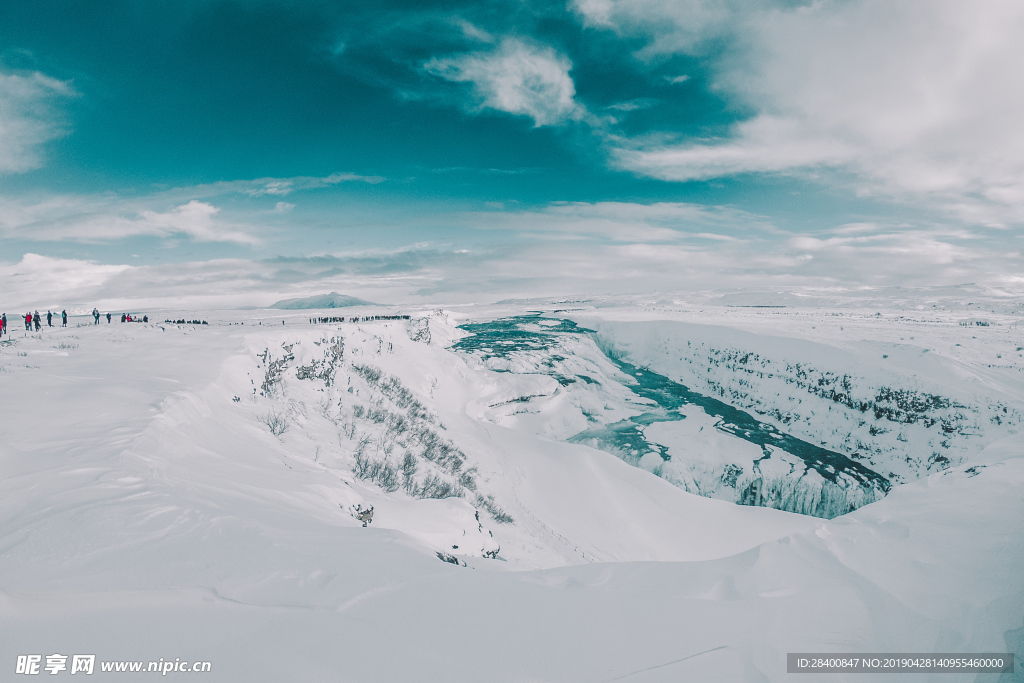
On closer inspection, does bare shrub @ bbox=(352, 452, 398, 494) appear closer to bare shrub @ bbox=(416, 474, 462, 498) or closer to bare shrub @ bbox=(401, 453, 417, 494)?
bare shrub @ bbox=(401, 453, 417, 494)

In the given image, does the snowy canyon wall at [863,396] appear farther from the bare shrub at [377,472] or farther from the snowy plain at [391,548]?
the bare shrub at [377,472]

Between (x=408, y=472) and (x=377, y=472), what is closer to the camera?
(x=377, y=472)

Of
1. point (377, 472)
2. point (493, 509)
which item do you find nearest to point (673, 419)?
point (493, 509)

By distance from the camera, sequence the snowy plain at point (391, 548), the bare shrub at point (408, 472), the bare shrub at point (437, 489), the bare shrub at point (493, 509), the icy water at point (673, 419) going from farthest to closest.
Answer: the icy water at point (673, 419) → the bare shrub at point (493, 509) → the bare shrub at point (437, 489) → the bare shrub at point (408, 472) → the snowy plain at point (391, 548)

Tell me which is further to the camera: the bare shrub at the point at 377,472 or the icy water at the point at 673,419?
the icy water at the point at 673,419

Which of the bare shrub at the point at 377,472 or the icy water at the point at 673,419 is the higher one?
the bare shrub at the point at 377,472

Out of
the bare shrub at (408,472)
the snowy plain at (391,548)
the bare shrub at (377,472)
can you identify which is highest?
the snowy plain at (391,548)

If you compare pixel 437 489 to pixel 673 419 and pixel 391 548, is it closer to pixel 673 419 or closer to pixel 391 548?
pixel 391 548

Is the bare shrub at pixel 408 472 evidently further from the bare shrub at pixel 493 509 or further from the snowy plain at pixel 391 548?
the bare shrub at pixel 493 509

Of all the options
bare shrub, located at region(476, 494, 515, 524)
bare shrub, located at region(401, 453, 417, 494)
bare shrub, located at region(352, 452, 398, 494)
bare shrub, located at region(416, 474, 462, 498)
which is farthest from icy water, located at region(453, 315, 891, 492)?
bare shrub, located at region(352, 452, 398, 494)

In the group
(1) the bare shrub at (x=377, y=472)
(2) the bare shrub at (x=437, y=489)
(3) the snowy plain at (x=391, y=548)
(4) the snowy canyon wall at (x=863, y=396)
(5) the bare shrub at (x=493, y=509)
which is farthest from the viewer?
(4) the snowy canyon wall at (x=863, y=396)

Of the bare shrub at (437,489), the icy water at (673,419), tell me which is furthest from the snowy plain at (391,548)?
the icy water at (673,419)

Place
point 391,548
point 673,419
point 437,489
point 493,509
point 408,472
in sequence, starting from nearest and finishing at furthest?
point 391,548 < point 437,489 < point 408,472 < point 493,509 < point 673,419

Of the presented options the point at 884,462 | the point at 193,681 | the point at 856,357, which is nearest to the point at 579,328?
the point at 856,357
